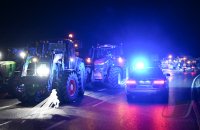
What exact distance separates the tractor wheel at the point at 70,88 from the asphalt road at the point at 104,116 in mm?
458

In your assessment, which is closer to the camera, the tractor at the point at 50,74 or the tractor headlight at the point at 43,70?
the tractor at the point at 50,74

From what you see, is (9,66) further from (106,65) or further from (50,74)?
(50,74)

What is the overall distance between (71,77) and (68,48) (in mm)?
1477

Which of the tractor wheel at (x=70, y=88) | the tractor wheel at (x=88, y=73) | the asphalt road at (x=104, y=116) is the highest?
the tractor wheel at (x=88, y=73)

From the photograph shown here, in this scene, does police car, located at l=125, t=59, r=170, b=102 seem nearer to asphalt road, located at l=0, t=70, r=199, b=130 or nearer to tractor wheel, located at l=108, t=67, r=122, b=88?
asphalt road, located at l=0, t=70, r=199, b=130

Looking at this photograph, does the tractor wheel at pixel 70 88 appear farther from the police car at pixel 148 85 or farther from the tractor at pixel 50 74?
the police car at pixel 148 85

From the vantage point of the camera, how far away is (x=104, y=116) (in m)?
10.6

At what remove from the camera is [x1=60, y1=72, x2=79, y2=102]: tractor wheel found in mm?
13617

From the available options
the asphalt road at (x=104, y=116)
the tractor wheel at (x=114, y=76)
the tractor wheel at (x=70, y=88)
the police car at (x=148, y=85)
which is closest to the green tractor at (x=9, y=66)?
the tractor wheel at (x=70, y=88)

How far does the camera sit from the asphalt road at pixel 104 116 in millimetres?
9023

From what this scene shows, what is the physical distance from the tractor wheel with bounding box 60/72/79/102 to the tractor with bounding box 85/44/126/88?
534cm

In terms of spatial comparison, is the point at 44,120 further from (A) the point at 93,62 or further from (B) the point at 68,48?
(A) the point at 93,62

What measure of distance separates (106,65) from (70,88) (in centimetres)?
613

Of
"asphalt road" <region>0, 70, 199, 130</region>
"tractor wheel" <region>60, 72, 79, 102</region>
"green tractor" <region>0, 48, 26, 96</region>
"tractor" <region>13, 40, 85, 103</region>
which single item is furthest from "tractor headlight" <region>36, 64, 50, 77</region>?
"green tractor" <region>0, 48, 26, 96</region>
